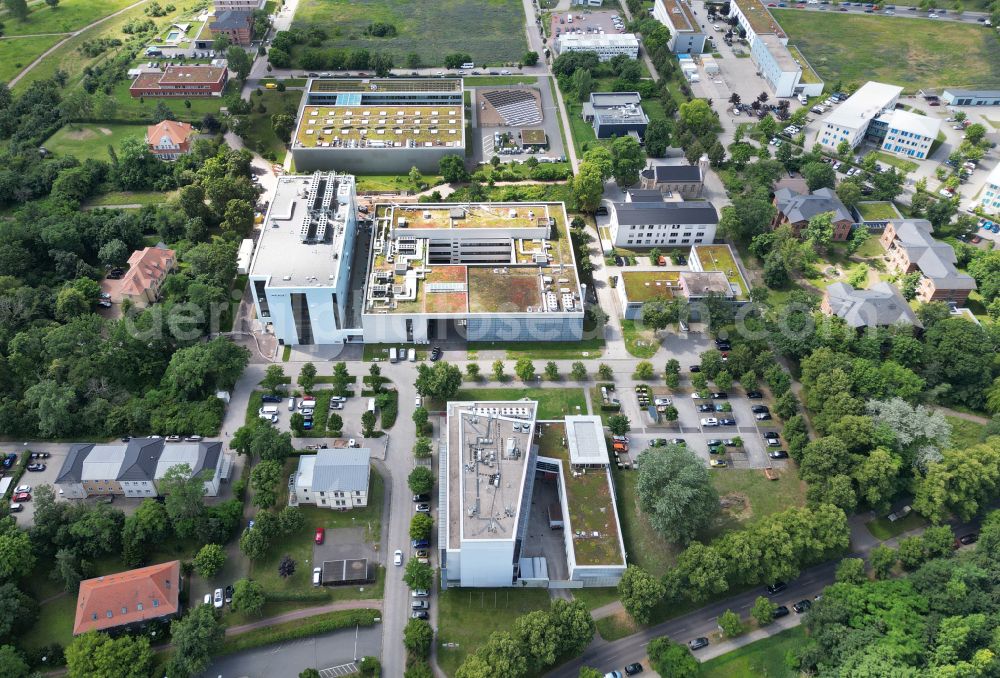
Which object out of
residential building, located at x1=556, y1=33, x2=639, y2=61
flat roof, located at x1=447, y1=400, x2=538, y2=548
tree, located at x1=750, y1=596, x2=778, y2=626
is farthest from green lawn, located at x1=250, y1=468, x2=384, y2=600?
residential building, located at x1=556, y1=33, x2=639, y2=61

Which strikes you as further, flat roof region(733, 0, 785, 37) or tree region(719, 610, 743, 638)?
flat roof region(733, 0, 785, 37)

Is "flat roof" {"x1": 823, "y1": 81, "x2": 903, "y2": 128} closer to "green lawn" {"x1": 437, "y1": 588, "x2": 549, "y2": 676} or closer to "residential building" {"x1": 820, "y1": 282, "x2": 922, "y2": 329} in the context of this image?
"residential building" {"x1": 820, "y1": 282, "x2": 922, "y2": 329}

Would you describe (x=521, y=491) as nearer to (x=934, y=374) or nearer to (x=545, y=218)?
(x=545, y=218)

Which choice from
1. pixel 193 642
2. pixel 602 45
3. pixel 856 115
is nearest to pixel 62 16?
pixel 602 45

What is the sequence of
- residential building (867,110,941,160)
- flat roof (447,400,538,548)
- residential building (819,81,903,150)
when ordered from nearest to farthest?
flat roof (447,400,538,548)
residential building (867,110,941,160)
residential building (819,81,903,150)

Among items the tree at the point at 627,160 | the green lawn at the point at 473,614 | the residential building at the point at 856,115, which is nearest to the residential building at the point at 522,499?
the green lawn at the point at 473,614
